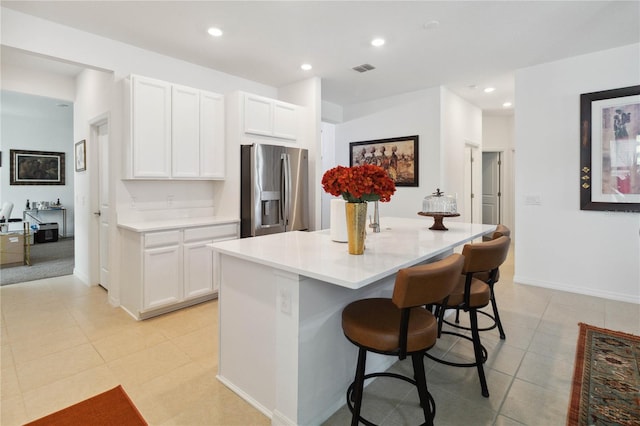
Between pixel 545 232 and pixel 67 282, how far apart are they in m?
6.19

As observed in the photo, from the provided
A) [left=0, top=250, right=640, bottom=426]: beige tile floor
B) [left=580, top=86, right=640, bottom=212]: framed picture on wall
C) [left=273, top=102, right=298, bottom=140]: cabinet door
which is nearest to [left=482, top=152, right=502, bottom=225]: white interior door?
[left=580, top=86, right=640, bottom=212]: framed picture on wall

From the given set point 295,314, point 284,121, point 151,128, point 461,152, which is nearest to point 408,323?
point 295,314

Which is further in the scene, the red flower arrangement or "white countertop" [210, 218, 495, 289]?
the red flower arrangement

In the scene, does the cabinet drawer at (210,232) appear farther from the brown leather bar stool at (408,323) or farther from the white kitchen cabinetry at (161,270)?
the brown leather bar stool at (408,323)

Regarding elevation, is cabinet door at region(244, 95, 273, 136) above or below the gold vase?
above

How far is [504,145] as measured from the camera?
7.14 m

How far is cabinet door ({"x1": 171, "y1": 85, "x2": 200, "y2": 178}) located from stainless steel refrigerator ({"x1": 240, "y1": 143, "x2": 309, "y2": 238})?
1.77 ft

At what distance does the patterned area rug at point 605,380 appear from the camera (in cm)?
185

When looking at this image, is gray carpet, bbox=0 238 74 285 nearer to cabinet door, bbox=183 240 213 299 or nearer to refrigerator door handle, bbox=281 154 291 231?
cabinet door, bbox=183 240 213 299

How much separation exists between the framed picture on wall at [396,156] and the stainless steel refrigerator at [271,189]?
Answer: 169cm

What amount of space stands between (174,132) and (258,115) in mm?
1018

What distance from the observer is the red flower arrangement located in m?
1.76

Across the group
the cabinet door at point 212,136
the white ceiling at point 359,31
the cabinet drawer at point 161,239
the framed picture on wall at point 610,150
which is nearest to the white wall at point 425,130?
the white ceiling at point 359,31

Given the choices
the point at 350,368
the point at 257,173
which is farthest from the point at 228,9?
the point at 350,368
